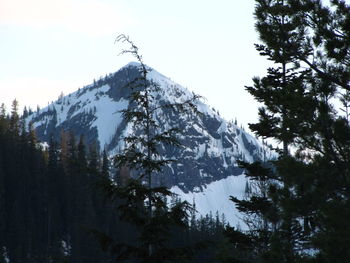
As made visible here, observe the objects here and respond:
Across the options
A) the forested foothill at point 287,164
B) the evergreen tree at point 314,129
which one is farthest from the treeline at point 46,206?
the evergreen tree at point 314,129

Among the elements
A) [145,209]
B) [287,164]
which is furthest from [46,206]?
[287,164]

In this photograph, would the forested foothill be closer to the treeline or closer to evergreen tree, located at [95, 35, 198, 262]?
evergreen tree, located at [95, 35, 198, 262]

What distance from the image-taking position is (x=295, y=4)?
12688 mm

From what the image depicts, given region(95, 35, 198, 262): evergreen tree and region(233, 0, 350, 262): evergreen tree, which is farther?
region(95, 35, 198, 262): evergreen tree

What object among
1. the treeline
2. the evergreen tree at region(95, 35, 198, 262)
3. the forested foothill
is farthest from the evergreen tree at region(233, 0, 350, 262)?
the treeline

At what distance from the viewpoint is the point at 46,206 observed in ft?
286

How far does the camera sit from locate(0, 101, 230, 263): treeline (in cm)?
7725

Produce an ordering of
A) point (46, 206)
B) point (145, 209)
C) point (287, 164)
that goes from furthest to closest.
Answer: point (46, 206) → point (145, 209) → point (287, 164)

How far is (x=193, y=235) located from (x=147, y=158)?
87.9m

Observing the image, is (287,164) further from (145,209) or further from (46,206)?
(46,206)

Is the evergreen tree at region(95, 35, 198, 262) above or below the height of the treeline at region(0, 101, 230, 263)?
below

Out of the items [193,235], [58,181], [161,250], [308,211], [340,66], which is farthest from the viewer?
[193,235]

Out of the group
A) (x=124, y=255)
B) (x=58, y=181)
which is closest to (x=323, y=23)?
(x=124, y=255)

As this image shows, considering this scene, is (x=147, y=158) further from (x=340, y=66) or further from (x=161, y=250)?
(x=340, y=66)
